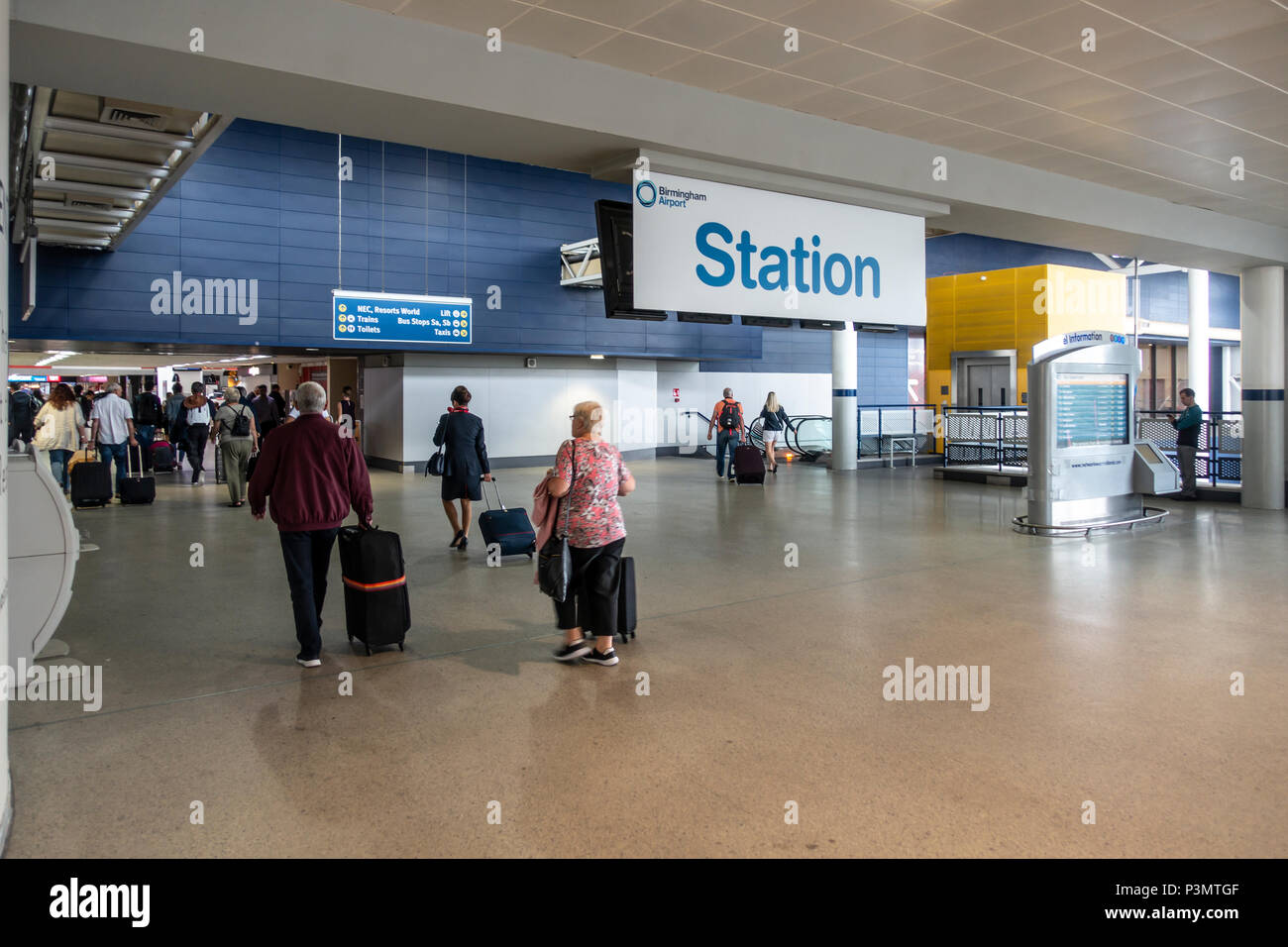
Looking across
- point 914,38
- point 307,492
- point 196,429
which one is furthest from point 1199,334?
point 307,492

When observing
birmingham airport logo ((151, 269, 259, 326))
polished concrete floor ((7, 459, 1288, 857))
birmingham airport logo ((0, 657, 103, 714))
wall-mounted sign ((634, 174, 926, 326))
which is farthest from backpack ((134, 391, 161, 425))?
wall-mounted sign ((634, 174, 926, 326))

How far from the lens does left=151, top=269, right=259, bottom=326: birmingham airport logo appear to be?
16.0m

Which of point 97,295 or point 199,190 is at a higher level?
point 199,190

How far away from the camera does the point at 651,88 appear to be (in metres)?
5.90

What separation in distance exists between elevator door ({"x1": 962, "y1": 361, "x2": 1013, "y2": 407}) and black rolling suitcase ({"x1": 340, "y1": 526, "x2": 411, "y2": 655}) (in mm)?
19658

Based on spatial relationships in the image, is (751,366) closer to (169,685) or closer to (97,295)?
(97,295)

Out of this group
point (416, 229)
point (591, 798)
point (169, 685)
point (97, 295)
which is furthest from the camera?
point (416, 229)

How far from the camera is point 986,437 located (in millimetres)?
17812

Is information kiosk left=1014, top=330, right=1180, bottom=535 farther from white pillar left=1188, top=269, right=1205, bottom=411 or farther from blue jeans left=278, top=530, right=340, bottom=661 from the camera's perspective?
white pillar left=1188, top=269, right=1205, bottom=411

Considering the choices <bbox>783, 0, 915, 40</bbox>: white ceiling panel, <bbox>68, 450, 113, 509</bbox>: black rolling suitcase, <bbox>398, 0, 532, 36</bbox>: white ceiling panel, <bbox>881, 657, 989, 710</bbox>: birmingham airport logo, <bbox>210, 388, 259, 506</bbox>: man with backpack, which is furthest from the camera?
<bbox>210, 388, 259, 506</bbox>: man with backpack

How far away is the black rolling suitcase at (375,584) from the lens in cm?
533

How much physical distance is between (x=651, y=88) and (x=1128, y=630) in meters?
4.61
